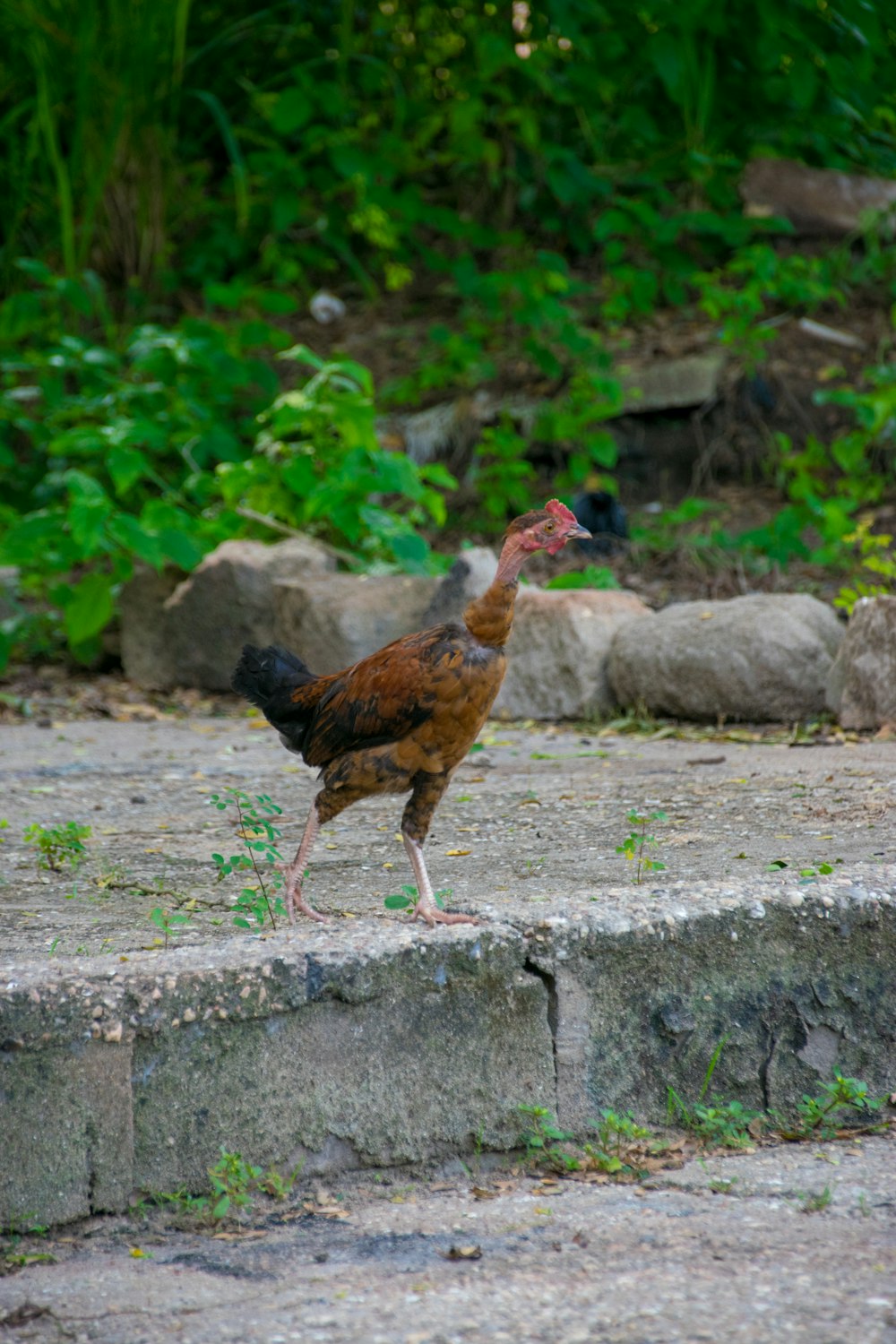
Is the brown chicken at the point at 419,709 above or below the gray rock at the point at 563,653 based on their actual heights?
above

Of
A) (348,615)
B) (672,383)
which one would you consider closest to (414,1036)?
(348,615)

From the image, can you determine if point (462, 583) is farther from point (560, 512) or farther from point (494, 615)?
point (494, 615)

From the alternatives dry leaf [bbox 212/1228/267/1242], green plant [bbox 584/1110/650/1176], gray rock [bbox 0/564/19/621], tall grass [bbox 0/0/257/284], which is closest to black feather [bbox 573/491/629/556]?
gray rock [bbox 0/564/19/621]

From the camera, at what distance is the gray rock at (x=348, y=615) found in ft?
20.8

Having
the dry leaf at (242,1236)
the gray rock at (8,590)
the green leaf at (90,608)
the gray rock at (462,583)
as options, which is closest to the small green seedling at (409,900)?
the dry leaf at (242,1236)

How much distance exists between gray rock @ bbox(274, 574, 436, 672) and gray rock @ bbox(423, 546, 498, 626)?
17cm

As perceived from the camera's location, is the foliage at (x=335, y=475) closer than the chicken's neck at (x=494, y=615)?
No

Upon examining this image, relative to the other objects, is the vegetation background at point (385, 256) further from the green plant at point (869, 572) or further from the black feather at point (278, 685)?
the black feather at point (278, 685)

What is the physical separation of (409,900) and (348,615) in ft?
11.4

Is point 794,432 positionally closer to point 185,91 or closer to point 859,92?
point 859,92

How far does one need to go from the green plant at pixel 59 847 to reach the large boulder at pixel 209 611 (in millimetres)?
3201

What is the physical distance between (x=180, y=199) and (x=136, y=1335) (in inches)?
412

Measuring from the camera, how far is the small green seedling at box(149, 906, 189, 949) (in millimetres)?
2816

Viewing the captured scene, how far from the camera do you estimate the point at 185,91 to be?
34.6ft
